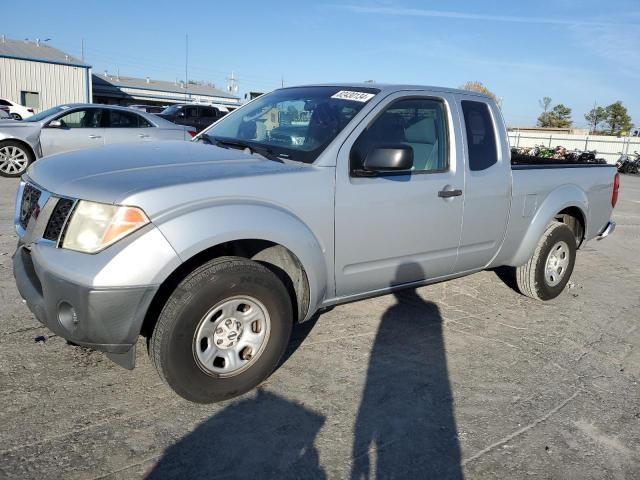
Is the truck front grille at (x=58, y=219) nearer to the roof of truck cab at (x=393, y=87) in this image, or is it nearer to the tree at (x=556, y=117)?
the roof of truck cab at (x=393, y=87)

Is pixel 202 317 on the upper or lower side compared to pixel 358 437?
upper

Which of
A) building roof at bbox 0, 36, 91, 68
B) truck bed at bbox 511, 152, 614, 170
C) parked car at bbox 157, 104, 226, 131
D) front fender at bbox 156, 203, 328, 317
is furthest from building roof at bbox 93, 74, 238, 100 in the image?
front fender at bbox 156, 203, 328, 317

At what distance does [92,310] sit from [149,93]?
54279mm

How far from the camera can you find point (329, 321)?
4.32 m

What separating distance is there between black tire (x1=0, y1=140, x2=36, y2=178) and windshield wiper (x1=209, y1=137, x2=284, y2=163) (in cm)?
789

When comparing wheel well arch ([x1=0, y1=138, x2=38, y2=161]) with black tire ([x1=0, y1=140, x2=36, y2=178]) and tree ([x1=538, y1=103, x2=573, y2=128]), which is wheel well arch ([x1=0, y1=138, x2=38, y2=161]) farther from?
tree ([x1=538, y1=103, x2=573, y2=128])

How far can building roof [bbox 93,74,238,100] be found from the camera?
49.8m

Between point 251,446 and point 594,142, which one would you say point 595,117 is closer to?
point 594,142

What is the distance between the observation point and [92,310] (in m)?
2.51

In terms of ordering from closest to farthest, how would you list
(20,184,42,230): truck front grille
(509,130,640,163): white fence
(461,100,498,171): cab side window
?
1. (20,184,42,230): truck front grille
2. (461,100,498,171): cab side window
3. (509,130,640,163): white fence

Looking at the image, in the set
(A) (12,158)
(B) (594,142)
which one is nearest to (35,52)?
(A) (12,158)

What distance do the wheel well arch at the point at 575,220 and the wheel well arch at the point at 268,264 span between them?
3095 mm

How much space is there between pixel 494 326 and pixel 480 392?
1.23 metres

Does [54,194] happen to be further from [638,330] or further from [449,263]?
[638,330]
